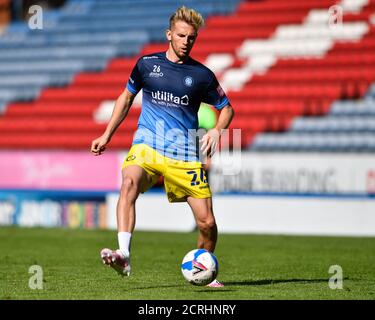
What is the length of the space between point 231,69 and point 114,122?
14.9m

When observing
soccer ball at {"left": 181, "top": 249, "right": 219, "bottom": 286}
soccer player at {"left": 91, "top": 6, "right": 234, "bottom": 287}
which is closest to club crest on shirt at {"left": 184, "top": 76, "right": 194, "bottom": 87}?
soccer player at {"left": 91, "top": 6, "right": 234, "bottom": 287}

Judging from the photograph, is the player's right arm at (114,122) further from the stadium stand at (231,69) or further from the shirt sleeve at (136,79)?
the stadium stand at (231,69)

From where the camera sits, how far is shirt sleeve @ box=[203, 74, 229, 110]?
7.93 meters

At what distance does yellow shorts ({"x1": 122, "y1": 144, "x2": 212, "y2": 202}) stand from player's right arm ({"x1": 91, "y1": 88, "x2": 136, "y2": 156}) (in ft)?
0.76

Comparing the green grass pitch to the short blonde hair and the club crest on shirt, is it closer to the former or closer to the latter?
the club crest on shirt

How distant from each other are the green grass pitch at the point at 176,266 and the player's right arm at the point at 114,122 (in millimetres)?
1142

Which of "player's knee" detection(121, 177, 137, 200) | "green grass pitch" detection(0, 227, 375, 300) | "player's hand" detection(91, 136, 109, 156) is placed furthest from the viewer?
"player's hand" detection(91, 136, 109, 156)

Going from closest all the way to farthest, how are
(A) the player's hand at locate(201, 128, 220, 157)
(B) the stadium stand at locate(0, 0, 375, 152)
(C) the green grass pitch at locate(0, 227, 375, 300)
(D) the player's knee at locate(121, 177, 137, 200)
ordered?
(C) the green grass pitch at locate(0, 227, 375, 300) < (A) the player's hand at locate(201, 128, 220, 157) < (D) the player's knee at locate(121, 177, 137, 200) < (B) the stadium stand at locate(0, 0, 375, 152)

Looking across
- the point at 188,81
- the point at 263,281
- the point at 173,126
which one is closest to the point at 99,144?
the point at 173,126

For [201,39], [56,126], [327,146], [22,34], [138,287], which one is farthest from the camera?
[22,34]

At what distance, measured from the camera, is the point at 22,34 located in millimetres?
27516
